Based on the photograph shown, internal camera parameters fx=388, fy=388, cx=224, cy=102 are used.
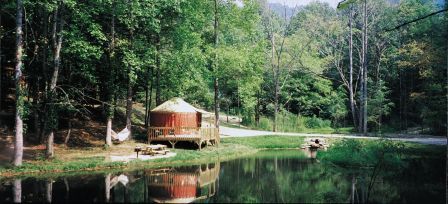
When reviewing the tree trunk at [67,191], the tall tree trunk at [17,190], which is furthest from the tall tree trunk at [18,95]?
the tree trunk at [67,191]

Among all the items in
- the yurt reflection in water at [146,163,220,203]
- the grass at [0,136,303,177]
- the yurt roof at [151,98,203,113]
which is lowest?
the yurt reflection in water at [146,163,220,203]

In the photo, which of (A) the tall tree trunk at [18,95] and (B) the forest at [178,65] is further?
(B) the forest at [178,65]

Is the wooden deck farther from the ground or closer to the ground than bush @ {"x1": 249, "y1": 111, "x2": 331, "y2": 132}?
closer to the ground

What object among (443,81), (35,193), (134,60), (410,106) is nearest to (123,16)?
(134,60)

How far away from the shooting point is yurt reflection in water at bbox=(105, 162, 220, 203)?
11.6m

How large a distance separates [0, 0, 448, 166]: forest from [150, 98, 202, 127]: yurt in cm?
109

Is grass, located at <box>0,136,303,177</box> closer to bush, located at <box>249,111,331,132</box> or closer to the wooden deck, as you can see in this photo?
the wooden deck

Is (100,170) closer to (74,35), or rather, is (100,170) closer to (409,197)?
(74,35)

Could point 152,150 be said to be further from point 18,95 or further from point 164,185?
point 18,95

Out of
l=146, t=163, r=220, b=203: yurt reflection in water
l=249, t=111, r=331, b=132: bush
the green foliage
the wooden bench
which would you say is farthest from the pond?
l=249, t=111, r=331, b=132: bush

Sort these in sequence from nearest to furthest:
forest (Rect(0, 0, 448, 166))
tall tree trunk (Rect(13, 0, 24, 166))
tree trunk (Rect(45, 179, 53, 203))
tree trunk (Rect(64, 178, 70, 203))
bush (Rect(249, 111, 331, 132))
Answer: tree trunk (Rect(64, 178, 70, 203)), tree trunk (Rect(45, 179, 53, 203)), tall tree trunk (Rect(13, 0, 24, 166)), forest (Rect(0, 0, 448, 166)), bush (Rect(249, 111, 331, 132))

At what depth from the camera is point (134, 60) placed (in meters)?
21.0

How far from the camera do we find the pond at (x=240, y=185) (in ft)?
38.3

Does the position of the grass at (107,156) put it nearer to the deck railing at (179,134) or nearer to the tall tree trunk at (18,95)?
the tall tree trunk at (18,95)
